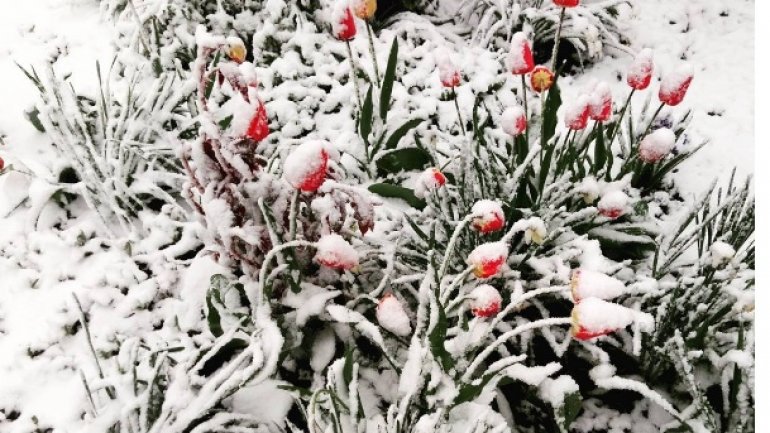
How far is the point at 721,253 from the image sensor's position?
3.84ft

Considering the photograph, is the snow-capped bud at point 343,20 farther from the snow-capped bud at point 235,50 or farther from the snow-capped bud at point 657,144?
the snow-capped bud at point 657,144

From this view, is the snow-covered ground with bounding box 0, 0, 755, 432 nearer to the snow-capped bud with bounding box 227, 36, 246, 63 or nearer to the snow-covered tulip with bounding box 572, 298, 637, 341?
the snow-capped bud with bounding box 227, 36, 246, 63

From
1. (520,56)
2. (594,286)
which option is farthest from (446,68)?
(594,286)

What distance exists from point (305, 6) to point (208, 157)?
146 cm

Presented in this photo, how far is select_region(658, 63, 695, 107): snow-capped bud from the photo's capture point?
4.26 ft

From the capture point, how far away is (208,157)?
4.02ft

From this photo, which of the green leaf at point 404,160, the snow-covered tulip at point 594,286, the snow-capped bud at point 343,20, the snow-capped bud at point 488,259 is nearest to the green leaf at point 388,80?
the green leaf at point 404,160

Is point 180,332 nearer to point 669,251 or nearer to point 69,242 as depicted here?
point 69,242

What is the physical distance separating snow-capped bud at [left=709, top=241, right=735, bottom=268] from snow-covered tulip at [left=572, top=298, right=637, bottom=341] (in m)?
0.38

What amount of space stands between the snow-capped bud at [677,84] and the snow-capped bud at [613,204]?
249 mm

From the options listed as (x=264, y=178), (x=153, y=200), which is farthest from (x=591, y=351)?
(x=153, y=200)

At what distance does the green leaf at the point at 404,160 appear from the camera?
1.82 metres

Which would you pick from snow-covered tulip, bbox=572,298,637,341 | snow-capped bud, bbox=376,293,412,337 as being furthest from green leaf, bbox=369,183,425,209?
snow-covered tulip, bbox=572,298,637,341

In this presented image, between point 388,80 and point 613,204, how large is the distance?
2.42 ft
